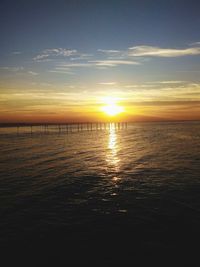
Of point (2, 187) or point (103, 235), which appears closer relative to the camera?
point (103, 235)

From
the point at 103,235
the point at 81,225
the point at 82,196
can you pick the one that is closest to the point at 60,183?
the point at 82,196

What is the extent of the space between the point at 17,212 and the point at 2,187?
19.8 feet

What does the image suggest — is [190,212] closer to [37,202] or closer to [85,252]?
[85,252]

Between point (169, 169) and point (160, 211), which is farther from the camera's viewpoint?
point (169, 169)

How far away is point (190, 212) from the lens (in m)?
13.3

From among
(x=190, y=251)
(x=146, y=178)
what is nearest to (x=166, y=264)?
(x=190, y=251)

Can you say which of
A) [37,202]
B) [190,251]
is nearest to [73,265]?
[190,251]

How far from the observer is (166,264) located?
8781mm

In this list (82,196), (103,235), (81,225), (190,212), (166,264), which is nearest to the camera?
(166,264)

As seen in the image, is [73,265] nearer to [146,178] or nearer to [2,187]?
[2,187]

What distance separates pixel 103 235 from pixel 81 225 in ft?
5.08

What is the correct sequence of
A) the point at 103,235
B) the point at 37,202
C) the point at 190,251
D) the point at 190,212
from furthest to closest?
the point at 37,202
the point at 190,212
the point at 103,235
the point at 190,251

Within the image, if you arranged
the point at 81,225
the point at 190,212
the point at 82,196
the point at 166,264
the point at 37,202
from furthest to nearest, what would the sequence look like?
1. the point at 82,196
2. the point at 37,202
3. the point at 190,212
4. the point at 81,225
5. the point at 166,264

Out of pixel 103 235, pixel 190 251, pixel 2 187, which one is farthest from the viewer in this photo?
pixel 2 187
